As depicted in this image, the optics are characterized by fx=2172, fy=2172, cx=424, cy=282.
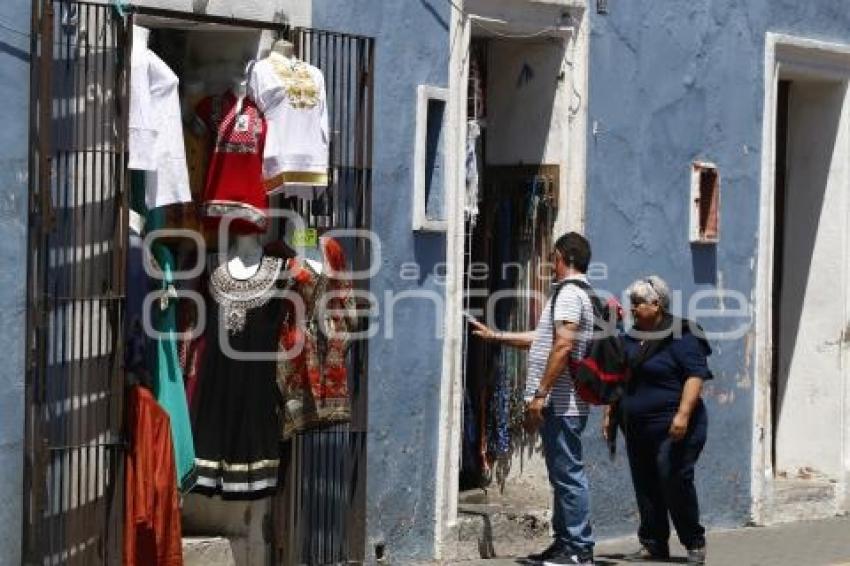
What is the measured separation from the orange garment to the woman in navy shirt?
305cm

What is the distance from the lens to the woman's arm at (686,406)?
11.7 meters

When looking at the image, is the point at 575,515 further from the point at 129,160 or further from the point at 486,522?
the point at 129,160

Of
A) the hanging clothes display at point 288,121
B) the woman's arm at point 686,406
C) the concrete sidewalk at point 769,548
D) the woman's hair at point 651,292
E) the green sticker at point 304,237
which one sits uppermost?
the hanging clothes display at point 288,121

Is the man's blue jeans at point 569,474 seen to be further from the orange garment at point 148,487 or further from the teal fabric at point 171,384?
the orange garment at point 148,487

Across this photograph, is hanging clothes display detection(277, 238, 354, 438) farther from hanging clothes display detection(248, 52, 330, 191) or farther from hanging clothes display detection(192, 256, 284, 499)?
hanging clothes display detection(248, 52, 330, 191)

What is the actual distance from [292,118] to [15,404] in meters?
1.96

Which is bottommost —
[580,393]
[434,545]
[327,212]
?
[434,545]

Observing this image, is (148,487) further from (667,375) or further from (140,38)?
(667,375)

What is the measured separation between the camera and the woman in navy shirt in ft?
38.9

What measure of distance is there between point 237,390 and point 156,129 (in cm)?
139

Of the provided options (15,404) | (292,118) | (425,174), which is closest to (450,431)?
(425,174)

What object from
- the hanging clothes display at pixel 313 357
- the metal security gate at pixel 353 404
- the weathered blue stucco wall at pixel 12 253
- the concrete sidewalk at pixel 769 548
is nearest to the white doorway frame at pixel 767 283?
the concrete sidewalk at pixel 769 548

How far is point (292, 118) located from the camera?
34.2ft

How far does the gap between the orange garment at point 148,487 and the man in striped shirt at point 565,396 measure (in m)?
2.14
